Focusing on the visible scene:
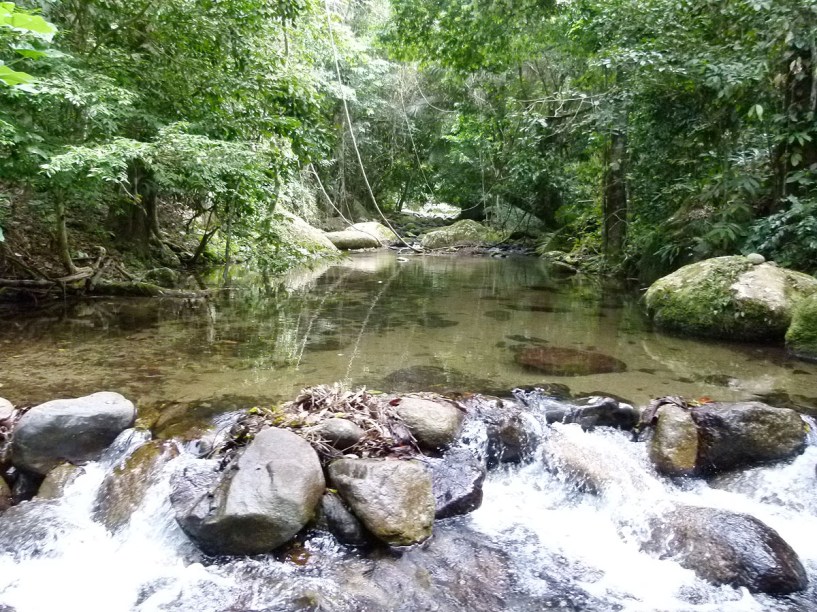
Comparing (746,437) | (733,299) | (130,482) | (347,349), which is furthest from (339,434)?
(733,299)

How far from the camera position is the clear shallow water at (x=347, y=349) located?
195 inches

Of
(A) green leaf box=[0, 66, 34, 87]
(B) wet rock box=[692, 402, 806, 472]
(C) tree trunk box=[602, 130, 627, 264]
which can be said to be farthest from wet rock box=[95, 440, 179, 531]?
(C) tree trunk box=[602, 130, 627, 264]

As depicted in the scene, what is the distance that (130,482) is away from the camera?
360 centimetres

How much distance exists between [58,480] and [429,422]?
238 centimetres

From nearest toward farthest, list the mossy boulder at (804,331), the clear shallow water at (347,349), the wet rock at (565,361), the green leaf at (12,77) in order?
1. the green leaf at (12,77)
2. the clear shallow water at (347,349)
3. the wet rock at (565,361)
4. the mossy boulder at (804,331)

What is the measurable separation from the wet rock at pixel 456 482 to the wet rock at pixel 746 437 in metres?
1.58

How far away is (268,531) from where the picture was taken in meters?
3.12

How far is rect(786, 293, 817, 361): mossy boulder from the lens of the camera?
6066mm

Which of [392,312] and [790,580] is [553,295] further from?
[790,580]

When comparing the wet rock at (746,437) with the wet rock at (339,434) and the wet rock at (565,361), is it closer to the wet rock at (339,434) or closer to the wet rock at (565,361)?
the wet rock at (565,361)

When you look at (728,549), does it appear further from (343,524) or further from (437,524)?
(343,524)

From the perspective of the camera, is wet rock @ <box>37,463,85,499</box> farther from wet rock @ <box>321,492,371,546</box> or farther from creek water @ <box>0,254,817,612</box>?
wet rock @ <box>321,492,371,546</box>

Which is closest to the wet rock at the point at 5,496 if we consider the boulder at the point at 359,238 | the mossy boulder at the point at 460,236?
the boulder at the point at 359,238

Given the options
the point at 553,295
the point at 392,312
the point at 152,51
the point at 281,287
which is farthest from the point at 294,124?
the point at 553,295
